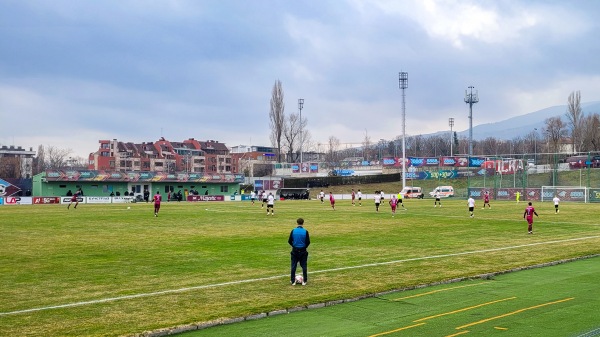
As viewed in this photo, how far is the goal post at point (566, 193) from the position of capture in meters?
70.2

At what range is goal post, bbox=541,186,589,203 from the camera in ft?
230

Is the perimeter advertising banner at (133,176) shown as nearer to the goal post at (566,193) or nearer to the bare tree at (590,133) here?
the goal post at (566,193)

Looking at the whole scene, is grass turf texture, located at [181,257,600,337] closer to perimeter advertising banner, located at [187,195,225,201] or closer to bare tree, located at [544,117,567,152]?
perimeter advertising banner, located at [187,195,225,201]

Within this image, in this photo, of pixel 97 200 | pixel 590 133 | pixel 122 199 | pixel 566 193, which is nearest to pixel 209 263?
pixel 566 193

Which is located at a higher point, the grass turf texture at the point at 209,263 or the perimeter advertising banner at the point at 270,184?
the perimeter advertising banner at the point at 270,184

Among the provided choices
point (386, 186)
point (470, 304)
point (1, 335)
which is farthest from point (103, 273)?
point (386, 186)

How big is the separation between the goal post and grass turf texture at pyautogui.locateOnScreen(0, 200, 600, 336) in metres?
36.8

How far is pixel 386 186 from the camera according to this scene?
11606cm

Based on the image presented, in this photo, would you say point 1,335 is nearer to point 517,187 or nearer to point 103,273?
point 103,273

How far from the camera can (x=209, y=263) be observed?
66.8 feet

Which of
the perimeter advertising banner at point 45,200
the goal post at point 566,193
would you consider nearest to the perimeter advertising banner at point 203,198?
the perimeter advertising banner at point 45,200

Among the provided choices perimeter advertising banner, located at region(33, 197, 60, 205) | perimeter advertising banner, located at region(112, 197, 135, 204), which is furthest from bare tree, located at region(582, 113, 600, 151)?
perimeter advertising banner, located at region(33, 197, 60, 205)

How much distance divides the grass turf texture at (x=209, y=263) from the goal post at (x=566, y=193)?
36.8 m

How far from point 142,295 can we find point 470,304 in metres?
8.32
